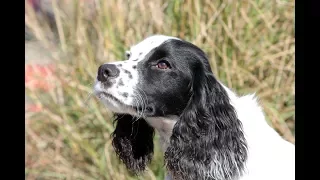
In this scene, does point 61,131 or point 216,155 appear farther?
point 61,131

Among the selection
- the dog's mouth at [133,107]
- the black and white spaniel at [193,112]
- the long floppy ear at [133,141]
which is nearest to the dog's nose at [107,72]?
the black and white spaniel at [193,112]

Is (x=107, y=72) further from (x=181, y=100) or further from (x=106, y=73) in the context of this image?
(x=181, y=100)

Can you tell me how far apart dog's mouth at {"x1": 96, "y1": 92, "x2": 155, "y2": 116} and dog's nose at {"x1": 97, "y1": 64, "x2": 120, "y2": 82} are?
101 mm

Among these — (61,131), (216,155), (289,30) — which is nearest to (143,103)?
(216,155)

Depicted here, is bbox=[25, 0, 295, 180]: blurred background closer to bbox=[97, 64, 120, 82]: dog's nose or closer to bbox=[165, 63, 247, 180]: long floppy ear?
bbox=[165, 63, 247, 180]: long floppy ear

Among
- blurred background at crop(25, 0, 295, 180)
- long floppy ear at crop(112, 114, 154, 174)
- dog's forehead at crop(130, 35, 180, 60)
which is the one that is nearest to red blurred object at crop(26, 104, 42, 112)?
blurred background at crop(25, 0, 295, 180)

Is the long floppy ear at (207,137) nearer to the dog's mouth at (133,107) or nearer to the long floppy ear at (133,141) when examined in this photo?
the dog's mouth at (133,107)

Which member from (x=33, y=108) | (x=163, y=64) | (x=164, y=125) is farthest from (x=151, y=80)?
(x=33, y=108)

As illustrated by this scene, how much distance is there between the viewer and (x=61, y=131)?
557 centimetres

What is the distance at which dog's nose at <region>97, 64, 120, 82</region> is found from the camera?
3.85 metres

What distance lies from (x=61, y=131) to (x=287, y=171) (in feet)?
7.55

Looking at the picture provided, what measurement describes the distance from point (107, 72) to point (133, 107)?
28 cm

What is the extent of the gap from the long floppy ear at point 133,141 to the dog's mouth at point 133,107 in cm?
47
